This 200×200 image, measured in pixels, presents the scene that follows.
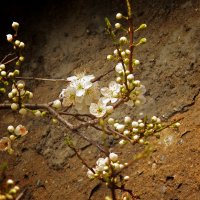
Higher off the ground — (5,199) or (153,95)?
(5,199)

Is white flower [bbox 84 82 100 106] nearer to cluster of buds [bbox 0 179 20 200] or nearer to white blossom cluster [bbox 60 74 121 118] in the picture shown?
white blossom cluster [bbox 60 74 121 118]

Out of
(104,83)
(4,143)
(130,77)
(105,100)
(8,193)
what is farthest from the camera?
(104,83)

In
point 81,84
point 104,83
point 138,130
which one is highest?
point 81,84

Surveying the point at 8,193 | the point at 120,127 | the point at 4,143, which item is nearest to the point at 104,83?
the point at 4,143

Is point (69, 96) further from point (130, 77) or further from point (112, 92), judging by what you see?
point (130, 77)

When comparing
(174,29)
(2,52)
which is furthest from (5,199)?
(2,52)

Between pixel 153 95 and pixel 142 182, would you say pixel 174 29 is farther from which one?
pixel 142 182
